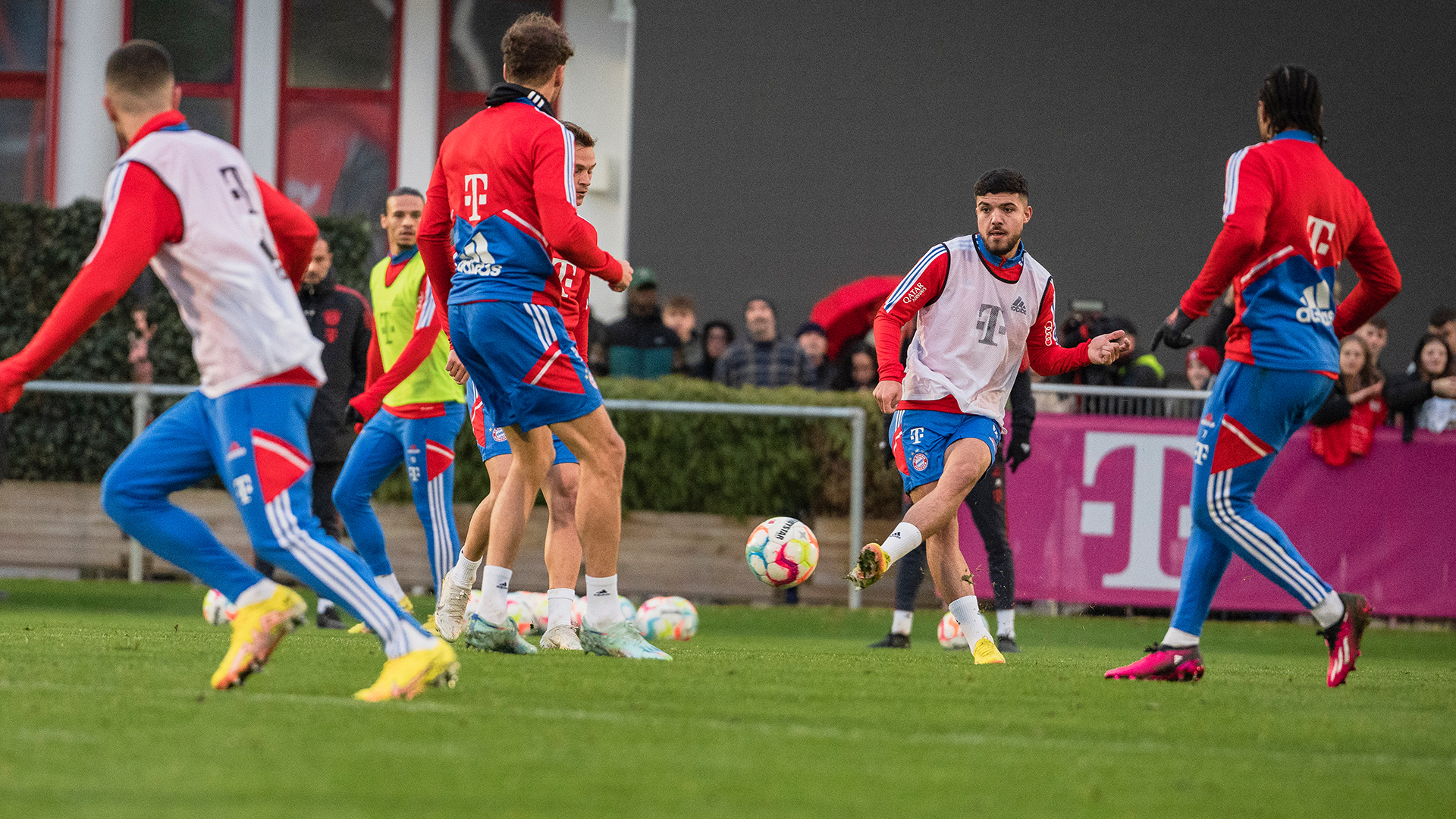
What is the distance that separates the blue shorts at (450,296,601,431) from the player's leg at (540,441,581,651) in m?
0.93

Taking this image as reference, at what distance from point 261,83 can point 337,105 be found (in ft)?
2.93

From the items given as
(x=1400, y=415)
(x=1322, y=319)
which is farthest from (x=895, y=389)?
(x=1400, y=415)

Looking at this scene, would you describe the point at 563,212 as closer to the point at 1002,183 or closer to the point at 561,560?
the point at 561,560

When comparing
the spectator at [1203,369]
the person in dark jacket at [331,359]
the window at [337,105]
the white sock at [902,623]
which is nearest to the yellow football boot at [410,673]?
the white sock at [902,623]

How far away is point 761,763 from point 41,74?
17661 mm

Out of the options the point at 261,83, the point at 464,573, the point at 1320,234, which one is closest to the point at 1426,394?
the point at 1320,234

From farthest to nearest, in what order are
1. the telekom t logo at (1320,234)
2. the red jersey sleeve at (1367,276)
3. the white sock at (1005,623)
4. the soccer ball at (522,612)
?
1. the white sock at (1005,623)
2. the soccer ball at (522,612)
3. the red jersey sleeve at (1367,276)
4. the telekom t logo at (1320,234)

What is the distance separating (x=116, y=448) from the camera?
13.3 metres

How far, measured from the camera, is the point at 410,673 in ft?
16.3

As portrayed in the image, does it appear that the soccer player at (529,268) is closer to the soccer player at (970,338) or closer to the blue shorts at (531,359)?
the blue shorts at (531,359)

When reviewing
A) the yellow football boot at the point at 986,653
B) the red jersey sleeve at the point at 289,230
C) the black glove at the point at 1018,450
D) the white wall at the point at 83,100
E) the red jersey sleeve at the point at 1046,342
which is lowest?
the yellow football boot at the point at 986,653

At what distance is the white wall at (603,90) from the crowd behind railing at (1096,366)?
2.94 m

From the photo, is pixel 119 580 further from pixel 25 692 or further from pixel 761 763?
pixel 761 763

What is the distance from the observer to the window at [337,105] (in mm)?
19125
